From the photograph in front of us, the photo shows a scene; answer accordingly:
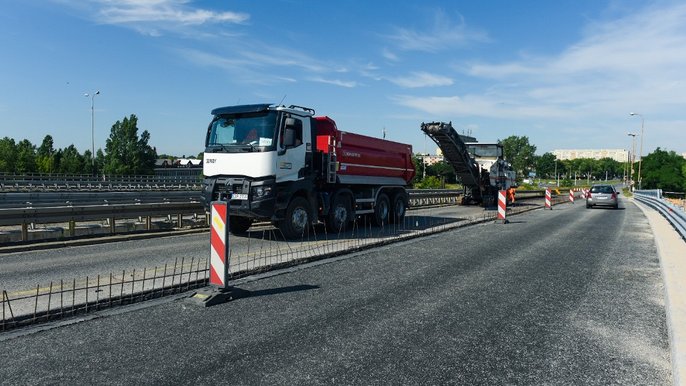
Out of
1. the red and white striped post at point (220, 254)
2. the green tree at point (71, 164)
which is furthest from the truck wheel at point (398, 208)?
the green tree at point (71, 164)

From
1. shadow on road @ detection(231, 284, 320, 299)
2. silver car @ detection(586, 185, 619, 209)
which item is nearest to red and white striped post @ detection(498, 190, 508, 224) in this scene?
shadow on road @ detection(231, 284, 320, 299)

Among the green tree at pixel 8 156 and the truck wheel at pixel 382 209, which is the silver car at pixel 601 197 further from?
the green tree at pixel 8 156

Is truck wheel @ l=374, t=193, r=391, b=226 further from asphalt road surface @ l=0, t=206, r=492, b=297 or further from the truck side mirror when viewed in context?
the truck side mirror

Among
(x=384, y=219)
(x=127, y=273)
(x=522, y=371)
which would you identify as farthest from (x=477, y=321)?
(x=384, y=219)

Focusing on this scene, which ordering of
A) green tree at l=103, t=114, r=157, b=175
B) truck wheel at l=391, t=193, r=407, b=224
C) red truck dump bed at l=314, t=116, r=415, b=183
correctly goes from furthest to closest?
green tree at l=103, t=114, r=157, b=175 < truck wheel at l=391, t=193, r=407, b=224 < red truck dump bed at l=314, t=116, r=415, b=183


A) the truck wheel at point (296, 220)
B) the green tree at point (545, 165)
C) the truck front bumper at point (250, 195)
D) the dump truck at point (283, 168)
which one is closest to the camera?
the truck front bumper at point (250, 195)

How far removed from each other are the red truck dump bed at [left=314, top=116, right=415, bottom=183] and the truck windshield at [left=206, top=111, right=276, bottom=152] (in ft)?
Result: 6.79

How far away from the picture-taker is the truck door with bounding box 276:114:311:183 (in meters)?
11.1

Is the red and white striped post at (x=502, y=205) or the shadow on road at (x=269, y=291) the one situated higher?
the red and white striped post at (x=502, y=205)

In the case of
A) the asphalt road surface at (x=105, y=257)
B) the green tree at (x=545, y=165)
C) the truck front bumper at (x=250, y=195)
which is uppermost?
the green tree at (x=545, y=165)

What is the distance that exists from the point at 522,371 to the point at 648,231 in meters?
13.8

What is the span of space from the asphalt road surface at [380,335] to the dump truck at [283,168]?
3.66 meters

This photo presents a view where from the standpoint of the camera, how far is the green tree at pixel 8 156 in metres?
71.4

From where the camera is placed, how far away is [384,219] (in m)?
15.9
